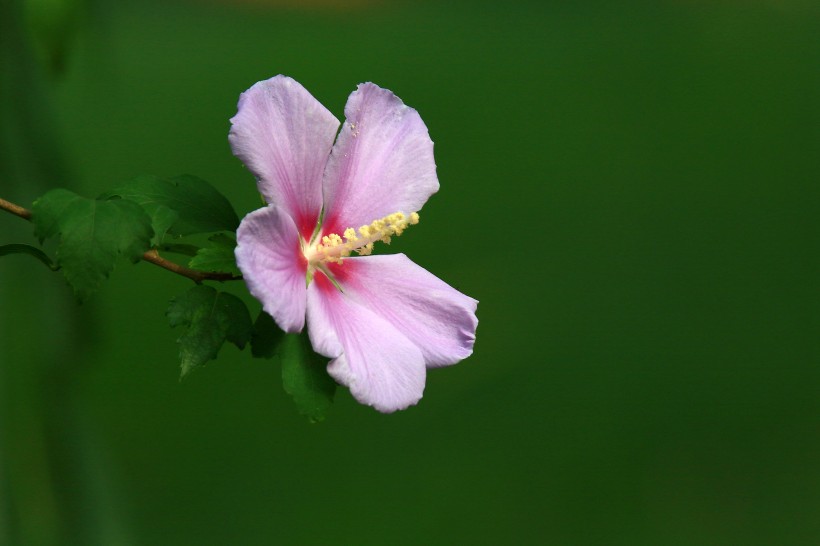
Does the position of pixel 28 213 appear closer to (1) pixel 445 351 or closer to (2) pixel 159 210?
(2) pixel 159 210

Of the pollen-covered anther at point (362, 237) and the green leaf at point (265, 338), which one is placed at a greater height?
the pollen-covered anther at point (362, 237)

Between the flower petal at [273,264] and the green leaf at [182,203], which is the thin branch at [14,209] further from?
the flower petal at [273,264]

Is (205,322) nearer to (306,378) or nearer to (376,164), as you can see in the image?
(306,378)

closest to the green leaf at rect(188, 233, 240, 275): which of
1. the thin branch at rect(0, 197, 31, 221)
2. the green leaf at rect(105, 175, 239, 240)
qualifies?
the green leaf at rect(105, 175, 239, 240)

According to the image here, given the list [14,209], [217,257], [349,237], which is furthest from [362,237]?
[14,209]

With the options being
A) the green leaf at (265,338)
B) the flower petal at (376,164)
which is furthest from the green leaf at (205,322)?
the flower petal at (376,164)

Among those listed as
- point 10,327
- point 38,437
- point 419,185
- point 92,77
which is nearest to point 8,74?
point 92,77

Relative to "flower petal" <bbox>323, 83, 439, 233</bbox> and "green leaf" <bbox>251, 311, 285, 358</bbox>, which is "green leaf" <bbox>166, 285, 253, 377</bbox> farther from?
"flower petal" <bbox>323, 83, 439, 233</bbox>
